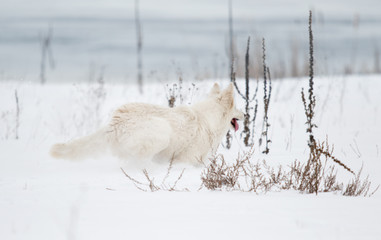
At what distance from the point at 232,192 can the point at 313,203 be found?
90 centimetres

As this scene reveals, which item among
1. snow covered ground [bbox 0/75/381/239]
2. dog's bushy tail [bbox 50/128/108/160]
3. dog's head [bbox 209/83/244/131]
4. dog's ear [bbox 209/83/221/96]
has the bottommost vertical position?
snow covered ground [bbox 0/75/381/239]

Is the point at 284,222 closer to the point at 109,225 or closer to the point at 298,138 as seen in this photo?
the point at 109,225

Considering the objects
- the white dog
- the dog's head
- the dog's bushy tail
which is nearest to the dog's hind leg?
the white dog

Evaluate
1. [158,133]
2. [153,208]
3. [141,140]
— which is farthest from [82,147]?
[153,208]

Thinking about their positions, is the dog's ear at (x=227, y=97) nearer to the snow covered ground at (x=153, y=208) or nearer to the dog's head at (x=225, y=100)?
the dog's head at (x=225, y=100)

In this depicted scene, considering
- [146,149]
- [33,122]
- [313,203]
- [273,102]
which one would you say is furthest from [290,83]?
[313,203]

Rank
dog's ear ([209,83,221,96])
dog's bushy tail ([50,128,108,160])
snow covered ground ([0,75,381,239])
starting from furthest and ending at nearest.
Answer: dog's ear ([209,83,221,96]) < dog's bushy tail ([50,128,108,160]) < snow covered ground ([0,75,381,239])

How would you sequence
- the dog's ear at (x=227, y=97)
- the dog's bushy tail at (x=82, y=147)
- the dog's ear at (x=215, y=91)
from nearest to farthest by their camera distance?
1. the dog's bushy tail at (x=82, y=147)
2. the dog's ear at (x=227, y=97)
3. the dog's ear at (x=215, y=91)

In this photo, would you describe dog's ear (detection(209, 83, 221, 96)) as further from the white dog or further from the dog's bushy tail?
the dog's bushy tail

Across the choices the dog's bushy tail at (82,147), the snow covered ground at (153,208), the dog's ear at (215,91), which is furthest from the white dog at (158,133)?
the snow covered ground at (153,208)

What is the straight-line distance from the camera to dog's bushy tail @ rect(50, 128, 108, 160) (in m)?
5.11

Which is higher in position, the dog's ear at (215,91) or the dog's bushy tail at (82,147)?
the dog's ear at (215,91)

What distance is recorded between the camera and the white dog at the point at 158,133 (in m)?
5.19

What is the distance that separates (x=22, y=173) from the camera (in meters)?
5.23
